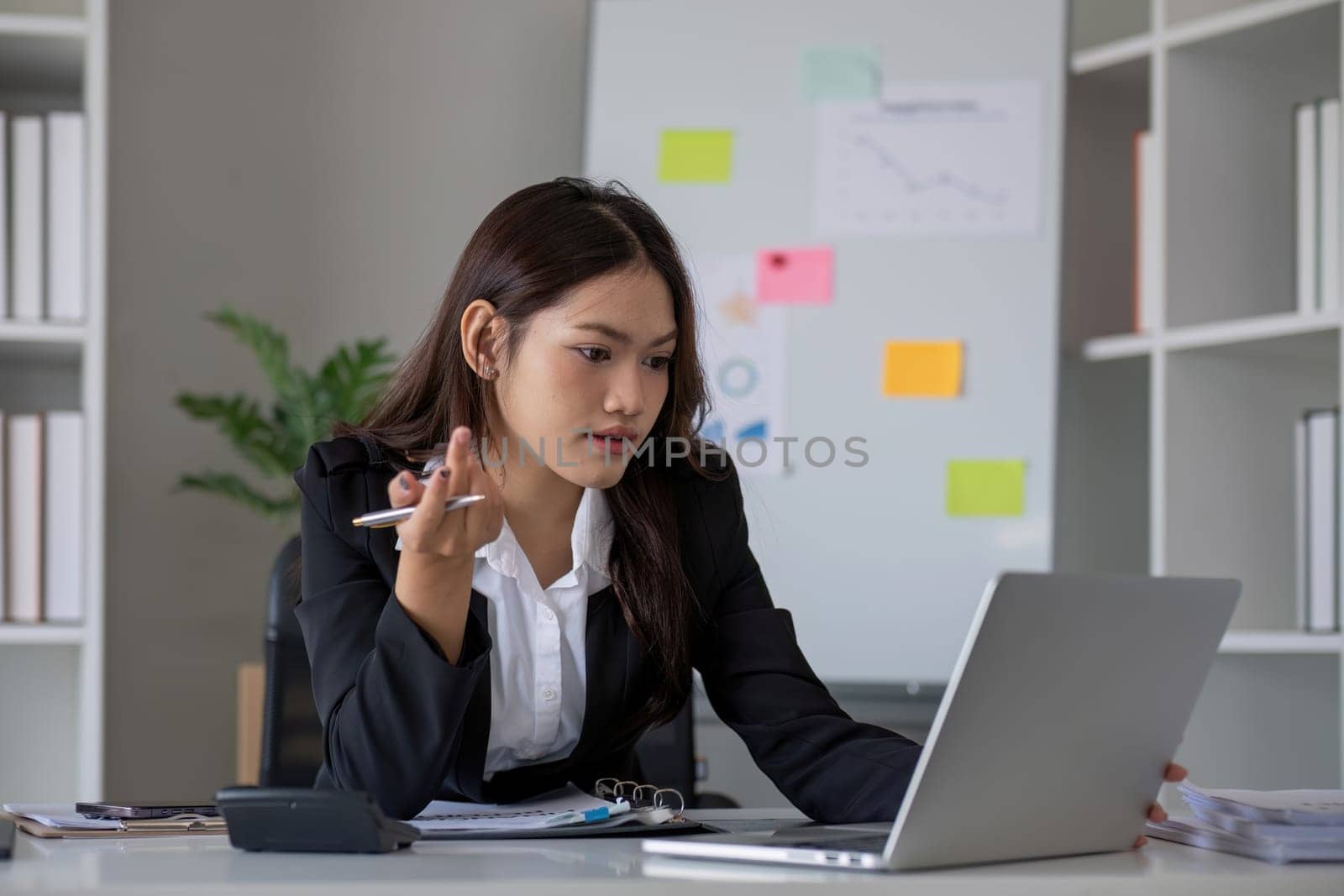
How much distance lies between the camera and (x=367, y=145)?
266 centimetres

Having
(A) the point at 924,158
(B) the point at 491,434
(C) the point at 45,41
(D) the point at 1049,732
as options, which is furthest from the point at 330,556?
(A) the point at 924,158

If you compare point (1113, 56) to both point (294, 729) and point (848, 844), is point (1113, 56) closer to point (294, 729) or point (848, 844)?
point (294, 729)

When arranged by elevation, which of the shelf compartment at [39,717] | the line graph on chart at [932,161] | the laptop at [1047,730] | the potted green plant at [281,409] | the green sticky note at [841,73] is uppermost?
the green sticky note at [841,73]

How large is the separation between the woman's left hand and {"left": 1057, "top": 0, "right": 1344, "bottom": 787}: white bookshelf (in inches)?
49.8

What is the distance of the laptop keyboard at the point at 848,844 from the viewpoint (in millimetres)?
841

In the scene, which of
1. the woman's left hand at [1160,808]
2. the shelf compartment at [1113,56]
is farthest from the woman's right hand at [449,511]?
the shelf compartment at [1113,56]

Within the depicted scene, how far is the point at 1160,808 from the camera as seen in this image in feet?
3.27

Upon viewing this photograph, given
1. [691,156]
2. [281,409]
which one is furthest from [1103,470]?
[281,409]

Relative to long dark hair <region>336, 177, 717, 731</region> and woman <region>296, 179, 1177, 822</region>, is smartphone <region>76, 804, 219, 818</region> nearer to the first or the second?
woman <region>296, 179, 1177, 822</region>

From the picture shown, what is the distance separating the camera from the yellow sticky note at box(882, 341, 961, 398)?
2.38 m

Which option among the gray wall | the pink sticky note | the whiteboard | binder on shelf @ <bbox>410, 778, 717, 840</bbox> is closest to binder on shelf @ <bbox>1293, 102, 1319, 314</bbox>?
the whiteboard

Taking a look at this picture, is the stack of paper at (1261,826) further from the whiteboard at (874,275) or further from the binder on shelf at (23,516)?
the binder on shelf at (23,516)

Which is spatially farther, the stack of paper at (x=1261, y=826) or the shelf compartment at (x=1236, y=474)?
the shelf compartment at (x=1236, y=474)

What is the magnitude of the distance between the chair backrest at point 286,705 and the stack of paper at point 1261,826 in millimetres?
980
